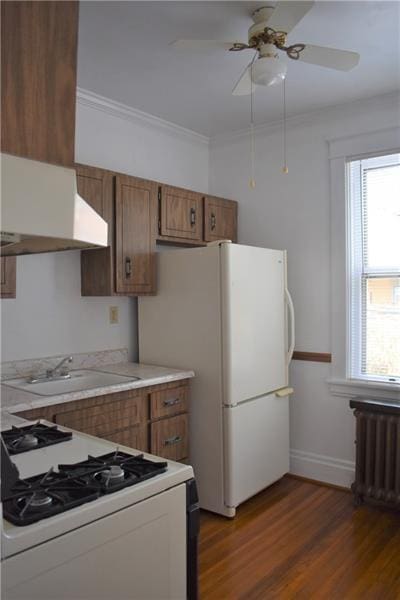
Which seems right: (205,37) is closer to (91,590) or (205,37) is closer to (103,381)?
(103,381)

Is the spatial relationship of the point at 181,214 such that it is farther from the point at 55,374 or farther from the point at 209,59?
the point at 55,374

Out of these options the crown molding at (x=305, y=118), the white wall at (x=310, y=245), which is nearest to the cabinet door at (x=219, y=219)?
the white wall at (x=310, y=245)

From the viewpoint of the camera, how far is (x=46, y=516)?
111 cm

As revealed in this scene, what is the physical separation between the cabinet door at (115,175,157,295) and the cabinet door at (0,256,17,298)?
28.9 inches

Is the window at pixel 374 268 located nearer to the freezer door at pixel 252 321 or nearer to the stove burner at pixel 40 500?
the freezer door at pixel 252 321

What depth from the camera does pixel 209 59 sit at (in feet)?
8.55

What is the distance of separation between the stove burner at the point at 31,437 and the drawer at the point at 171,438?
1079 millimetres

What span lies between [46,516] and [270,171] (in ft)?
10.5

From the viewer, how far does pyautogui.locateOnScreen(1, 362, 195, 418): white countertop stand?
2.15 m

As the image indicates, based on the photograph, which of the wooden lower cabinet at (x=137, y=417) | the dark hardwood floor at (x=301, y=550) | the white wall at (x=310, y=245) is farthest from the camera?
the white wall at (x=310, y=245)

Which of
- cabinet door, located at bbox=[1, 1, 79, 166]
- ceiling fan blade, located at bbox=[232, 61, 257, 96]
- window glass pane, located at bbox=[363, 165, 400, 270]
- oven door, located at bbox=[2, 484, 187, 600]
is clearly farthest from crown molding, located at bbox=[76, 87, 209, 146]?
oven door, located at bbox=[2, 484, 187, 600]

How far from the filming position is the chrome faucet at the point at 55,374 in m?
2.77

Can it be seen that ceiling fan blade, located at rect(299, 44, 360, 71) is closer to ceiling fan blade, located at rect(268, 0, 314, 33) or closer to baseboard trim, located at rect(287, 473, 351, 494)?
ceiling fan blade, located at rect(268, 0, 314, 33)

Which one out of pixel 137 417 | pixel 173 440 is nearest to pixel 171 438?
pixel 173 440
